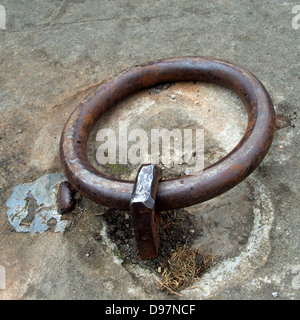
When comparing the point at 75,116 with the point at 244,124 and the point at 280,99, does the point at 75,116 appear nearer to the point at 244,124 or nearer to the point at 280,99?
the point at 244,124

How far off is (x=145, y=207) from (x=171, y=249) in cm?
51

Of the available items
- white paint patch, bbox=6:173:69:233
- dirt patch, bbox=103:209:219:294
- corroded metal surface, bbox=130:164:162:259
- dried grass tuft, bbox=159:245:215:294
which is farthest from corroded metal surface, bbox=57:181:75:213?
dried grass tuft, bbox=159:245:215:294

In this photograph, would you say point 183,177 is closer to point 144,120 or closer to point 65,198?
point 65,198

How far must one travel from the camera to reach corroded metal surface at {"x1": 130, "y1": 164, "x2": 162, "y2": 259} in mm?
1853

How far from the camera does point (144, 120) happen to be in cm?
297

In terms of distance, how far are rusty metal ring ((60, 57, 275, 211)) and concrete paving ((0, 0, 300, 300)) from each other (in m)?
0.20

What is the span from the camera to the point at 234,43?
11.2 ft

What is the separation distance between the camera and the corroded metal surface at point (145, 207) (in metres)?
1.85

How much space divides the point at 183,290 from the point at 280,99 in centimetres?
167

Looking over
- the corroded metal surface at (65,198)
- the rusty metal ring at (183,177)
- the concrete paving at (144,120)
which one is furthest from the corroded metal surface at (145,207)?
the corroded metal surface at (65,198)

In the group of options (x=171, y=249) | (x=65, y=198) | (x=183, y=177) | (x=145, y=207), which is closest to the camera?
(x=145, y=207)

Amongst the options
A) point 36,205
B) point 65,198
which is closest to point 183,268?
point 65,198

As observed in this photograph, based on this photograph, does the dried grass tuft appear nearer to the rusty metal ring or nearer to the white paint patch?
the rusty metal ring

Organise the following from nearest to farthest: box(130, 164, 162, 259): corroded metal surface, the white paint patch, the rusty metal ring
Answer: box(130, 164, 162, 259): corroded metal surface → the rusty metal ring → the white paint patch
